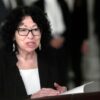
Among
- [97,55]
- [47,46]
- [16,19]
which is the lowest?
[97,55]

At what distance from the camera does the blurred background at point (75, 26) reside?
1.47m

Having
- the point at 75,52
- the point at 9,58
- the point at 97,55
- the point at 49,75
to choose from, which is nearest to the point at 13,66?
the point at 9,58

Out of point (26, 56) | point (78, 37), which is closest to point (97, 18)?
point (78, 37)

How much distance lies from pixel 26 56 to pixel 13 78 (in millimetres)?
94

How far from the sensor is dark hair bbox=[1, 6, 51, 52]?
1.27 meters

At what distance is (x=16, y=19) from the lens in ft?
4.17

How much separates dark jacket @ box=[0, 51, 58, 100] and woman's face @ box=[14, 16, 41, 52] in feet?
0.15

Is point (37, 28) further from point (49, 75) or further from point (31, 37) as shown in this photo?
point (49, 75)

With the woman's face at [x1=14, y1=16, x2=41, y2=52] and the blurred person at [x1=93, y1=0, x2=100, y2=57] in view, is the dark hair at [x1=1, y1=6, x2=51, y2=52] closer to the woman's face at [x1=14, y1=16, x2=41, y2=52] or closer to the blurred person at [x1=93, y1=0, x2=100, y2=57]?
the woman's face at [x1=14, y1=16, x2=41, y2=52]

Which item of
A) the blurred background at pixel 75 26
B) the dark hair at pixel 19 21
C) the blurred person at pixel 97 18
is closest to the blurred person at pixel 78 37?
the blurred background at pixel 75 26

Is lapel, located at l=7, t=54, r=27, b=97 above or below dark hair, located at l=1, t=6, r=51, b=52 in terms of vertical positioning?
below

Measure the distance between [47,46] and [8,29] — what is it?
15 centimetres

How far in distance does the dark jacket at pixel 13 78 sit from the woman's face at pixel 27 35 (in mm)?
45

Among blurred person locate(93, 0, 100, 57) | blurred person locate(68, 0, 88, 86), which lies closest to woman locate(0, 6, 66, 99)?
blurred person locate(68, 0, 88, 86)
